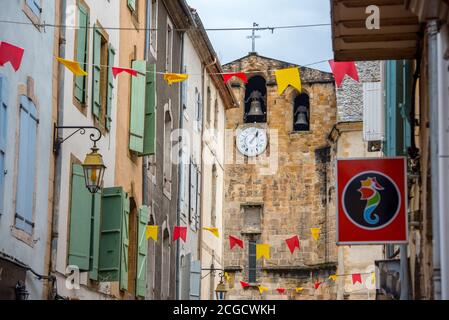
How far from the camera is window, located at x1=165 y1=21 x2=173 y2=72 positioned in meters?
27.2

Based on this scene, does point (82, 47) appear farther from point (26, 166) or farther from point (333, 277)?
point (333, 277)

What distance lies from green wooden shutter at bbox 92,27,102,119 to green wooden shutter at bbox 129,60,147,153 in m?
2.57

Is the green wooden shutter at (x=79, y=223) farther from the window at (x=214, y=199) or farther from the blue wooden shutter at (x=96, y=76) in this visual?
the window at (x=214, y=199)

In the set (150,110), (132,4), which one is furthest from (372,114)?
(132,4)

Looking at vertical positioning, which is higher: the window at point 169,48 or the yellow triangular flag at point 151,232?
the window at point 169,48

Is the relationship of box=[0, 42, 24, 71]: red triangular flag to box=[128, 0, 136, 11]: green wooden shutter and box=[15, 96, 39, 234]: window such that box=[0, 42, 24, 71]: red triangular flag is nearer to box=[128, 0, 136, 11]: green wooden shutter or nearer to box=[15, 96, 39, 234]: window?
box=[15, 96, 39, 234]: window

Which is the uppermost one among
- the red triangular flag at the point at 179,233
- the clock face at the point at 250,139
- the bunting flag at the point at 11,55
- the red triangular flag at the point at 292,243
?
the clock face at the point at 250,139

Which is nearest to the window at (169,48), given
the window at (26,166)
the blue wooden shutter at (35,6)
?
the blue wooden shutter at (35,6)

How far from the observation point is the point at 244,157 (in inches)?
1758

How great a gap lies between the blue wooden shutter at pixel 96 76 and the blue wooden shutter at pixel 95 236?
1398 millimetres

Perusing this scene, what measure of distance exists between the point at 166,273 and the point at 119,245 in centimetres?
764

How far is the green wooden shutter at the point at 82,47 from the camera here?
1872 centimetres

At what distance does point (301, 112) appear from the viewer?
4469 centimetres

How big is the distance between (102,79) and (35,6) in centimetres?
437
